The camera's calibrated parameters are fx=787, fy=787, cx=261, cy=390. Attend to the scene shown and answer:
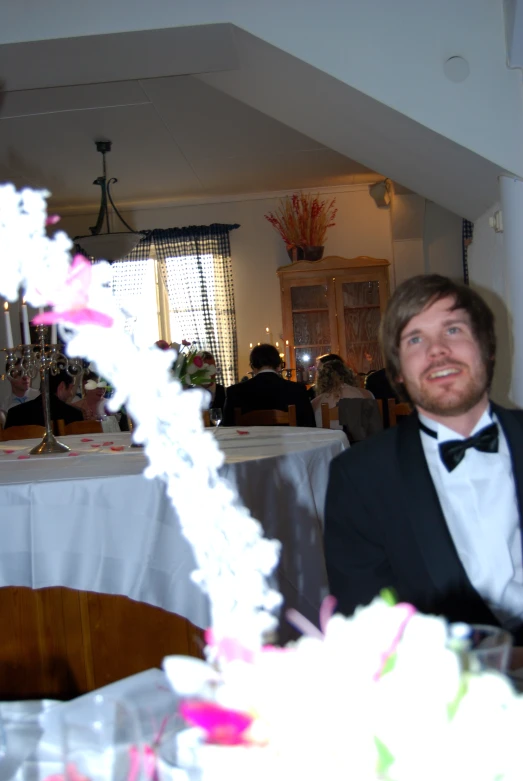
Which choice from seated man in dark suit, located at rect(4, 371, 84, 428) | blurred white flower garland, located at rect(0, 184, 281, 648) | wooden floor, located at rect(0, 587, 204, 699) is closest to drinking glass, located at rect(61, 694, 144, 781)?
blurred white flower garland, located at rect(0, 184, 281, 648)

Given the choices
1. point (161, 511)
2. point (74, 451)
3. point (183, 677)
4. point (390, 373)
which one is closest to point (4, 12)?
point (74, 451)

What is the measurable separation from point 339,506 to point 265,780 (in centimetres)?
95

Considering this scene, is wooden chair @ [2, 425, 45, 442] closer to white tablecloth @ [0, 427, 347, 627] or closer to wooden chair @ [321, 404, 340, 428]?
wooden chair @ [321, 404, 340, 428]

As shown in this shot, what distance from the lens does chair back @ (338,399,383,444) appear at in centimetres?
445

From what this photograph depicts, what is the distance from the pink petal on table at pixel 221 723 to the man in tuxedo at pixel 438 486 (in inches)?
32.4

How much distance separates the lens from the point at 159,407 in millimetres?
630

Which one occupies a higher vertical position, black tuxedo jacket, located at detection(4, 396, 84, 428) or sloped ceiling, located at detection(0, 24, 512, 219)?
sloped ceiling, located at detection(0, 24, 512, 219)

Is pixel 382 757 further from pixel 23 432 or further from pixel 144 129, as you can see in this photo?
pixel 144 129

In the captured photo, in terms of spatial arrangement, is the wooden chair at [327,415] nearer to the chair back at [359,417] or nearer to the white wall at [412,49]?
the chair back at [359,417]

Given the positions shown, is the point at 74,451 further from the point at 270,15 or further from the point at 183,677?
the point at 183,677

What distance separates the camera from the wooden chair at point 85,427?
3.95 meters

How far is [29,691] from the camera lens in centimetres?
226

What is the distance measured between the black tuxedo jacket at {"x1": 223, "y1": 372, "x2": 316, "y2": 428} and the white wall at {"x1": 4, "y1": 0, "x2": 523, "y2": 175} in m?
2.03

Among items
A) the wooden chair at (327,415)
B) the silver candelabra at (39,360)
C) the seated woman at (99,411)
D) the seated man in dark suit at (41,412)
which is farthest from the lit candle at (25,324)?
the wooden chair at (327,415)
